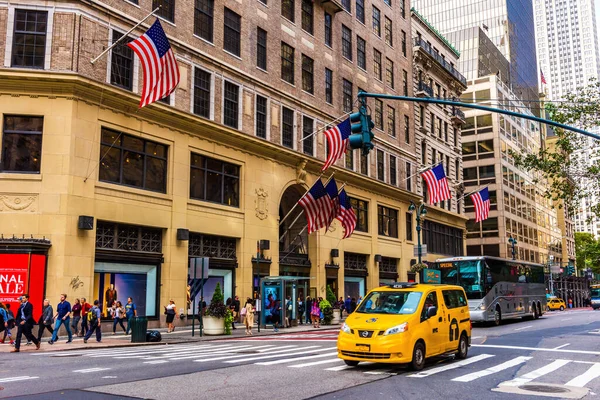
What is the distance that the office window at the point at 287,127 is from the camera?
1478 inches

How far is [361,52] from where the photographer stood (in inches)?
1880

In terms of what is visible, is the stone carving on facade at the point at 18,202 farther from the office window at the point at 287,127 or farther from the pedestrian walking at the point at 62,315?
the office window at the point at 287,127

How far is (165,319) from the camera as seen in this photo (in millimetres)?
27922

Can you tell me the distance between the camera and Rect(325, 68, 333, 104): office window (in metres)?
42.9

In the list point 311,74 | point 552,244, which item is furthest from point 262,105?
point 552,244

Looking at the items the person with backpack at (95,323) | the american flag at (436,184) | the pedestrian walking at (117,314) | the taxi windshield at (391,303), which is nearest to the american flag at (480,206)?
the american flag at (436,184)

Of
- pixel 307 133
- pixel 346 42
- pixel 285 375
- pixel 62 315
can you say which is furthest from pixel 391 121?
pixel 285 375

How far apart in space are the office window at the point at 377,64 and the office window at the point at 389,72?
1125mm

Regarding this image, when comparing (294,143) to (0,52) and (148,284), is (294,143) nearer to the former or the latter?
(148,284)

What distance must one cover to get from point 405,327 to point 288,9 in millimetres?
31194

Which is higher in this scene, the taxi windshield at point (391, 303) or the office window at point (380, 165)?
the office window at point (380, 165)

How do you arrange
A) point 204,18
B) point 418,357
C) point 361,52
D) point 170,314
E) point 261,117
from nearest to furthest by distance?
point 418,357
point 170,314
point 204,18
point 261,117
point 361,52

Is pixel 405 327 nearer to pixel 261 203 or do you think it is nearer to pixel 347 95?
pixel 261 203

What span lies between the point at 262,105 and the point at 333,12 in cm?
1272
